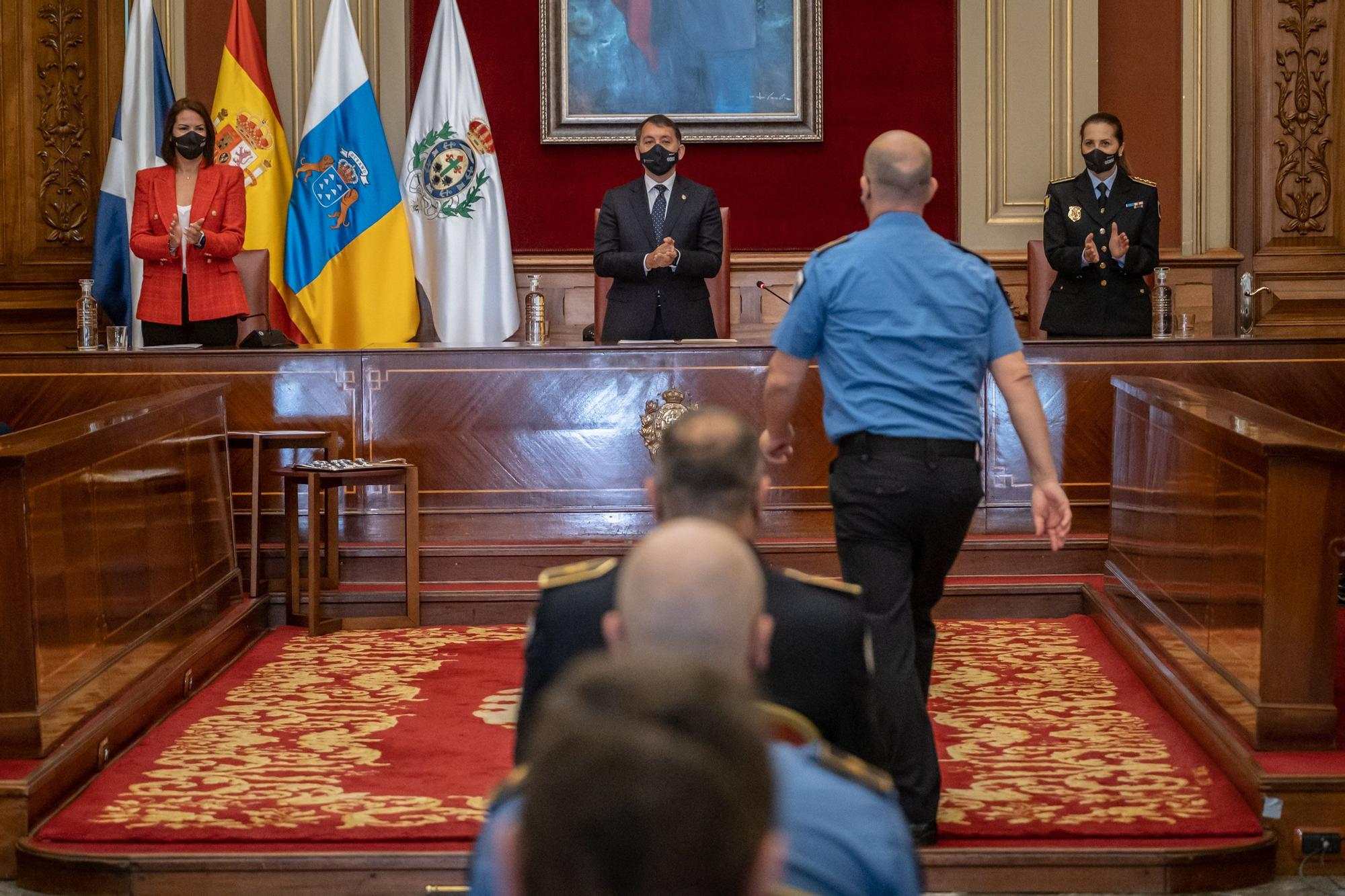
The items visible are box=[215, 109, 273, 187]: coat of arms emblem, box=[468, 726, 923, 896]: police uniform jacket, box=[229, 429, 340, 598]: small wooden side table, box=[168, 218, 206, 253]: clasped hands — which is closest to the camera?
box=[468, 726, 923, 896]: police uniform jacket

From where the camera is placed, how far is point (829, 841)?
3.69 feet

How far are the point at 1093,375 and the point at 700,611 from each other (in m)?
4.75

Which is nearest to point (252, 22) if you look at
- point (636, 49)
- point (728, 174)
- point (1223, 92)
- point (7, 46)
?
point (7, 46)

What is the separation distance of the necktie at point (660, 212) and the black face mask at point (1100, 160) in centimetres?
167

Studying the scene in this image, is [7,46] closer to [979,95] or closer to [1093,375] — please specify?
[979,95]

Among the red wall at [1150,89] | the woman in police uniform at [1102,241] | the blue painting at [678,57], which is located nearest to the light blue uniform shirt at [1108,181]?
the woman in police uniform at [1102,241]

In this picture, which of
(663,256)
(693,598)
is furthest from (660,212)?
(693,598)

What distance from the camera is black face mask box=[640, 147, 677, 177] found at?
231 inches

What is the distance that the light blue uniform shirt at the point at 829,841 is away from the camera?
1113 mm

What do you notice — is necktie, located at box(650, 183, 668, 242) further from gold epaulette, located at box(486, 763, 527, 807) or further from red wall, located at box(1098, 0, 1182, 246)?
gold epaulette, located at box(486, 763, 527, 807)

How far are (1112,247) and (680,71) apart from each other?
317cm

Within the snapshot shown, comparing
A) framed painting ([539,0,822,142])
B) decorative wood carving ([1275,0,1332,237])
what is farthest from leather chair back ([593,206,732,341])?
decorative wood carving ([1275,0,1332,237])

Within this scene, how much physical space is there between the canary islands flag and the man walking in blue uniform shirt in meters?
4.95

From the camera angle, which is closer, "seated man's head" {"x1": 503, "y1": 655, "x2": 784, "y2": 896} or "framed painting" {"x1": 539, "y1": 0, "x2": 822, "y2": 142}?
"seated man's head" {"x1": 503, "y1": 655, "x2": 784, "y2": 896}
